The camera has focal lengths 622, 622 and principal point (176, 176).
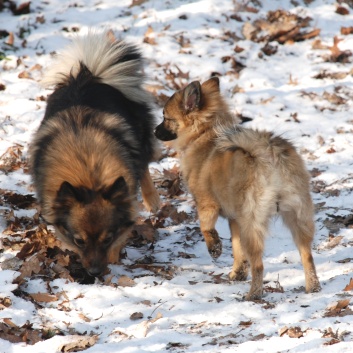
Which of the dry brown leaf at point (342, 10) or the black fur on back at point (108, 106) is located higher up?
the black fur on back at point (108, 106)

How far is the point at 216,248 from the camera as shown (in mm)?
5730

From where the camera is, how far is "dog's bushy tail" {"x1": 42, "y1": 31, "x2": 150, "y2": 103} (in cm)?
690

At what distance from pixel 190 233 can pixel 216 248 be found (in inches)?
38.0

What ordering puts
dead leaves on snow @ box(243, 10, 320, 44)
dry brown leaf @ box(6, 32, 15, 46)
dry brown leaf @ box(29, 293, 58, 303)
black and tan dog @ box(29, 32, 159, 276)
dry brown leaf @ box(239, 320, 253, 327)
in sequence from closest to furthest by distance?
1. dry brown leaf @ box(239, 320, 253, 327)
2. dry brown leaf @ box(29, 293, 58, 303)
3. black and tan dog @ box(29, 32, 159, 276)
4. dry brown leaf @ box(6, 32, 15, 46)
5. dead leaves on snow @ box(243, 10, 320, 44)

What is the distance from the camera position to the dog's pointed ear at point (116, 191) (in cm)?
517

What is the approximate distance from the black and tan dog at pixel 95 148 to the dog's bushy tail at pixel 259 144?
97 cm


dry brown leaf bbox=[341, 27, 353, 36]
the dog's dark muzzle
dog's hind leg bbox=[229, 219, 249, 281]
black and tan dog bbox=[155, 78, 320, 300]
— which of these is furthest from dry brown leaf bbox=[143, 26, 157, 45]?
dog's hind leg bbox=[229, 219, 249, 281]

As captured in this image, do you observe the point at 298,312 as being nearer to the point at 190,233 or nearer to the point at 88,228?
the point at 88,228

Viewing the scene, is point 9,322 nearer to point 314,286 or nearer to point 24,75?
point 314,286

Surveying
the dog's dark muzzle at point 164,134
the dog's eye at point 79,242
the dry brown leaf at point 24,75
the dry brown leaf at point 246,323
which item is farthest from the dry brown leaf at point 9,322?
the dry brown leaf at point 24,75

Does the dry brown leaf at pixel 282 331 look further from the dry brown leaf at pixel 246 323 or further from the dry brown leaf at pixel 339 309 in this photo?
the dry brown leaf at pixel 339 309

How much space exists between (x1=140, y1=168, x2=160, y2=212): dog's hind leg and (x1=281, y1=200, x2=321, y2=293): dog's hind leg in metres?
2.47

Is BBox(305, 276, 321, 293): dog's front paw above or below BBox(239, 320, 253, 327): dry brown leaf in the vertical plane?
below

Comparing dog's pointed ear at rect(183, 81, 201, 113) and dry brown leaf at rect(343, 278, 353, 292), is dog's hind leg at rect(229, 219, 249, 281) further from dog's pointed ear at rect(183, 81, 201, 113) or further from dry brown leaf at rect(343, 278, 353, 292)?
dog's pointed ear at rect(183, 81, 201, 113)
